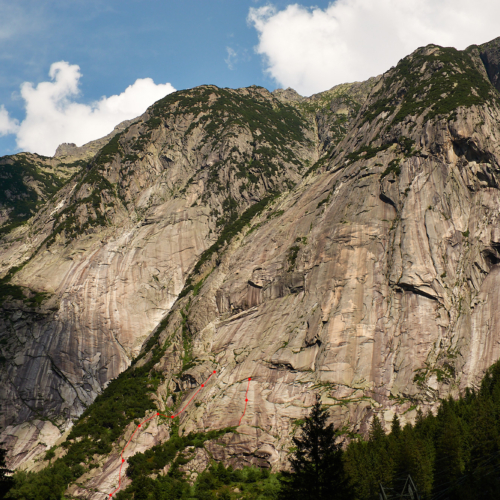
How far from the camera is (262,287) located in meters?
75.2

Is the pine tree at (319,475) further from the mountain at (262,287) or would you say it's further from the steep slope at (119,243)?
the steep slope at (119,243)

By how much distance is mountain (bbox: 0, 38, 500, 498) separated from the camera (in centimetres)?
5741

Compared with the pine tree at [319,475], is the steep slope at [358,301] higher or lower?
higher

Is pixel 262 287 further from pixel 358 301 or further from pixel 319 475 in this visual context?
pixel 319 475

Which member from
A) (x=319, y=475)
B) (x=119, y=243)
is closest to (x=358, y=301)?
(x=319, y=475)

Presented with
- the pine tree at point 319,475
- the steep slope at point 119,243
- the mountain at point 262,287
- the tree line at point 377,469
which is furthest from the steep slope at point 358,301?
the pine tree at point 319,475

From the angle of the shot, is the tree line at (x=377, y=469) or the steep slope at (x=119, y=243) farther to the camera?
the steep slope at (x=119, y=243)

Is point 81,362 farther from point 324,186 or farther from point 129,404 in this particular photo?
point 324,186

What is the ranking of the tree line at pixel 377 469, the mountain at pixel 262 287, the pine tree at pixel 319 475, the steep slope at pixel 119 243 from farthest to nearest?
1. the steep slope at pixel 119 243
2. the mountain at pixel 262 287
3. the tree line at pixel 377 469
4. the pine tree at pixel 319 475

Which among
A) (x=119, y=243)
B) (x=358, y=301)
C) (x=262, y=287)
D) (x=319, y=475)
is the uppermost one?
(x=119, y=243)

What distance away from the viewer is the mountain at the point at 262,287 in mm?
57406

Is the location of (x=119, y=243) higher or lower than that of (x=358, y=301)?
higher

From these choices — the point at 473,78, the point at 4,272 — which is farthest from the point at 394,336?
the point at 4,272

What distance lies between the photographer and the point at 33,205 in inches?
6427
